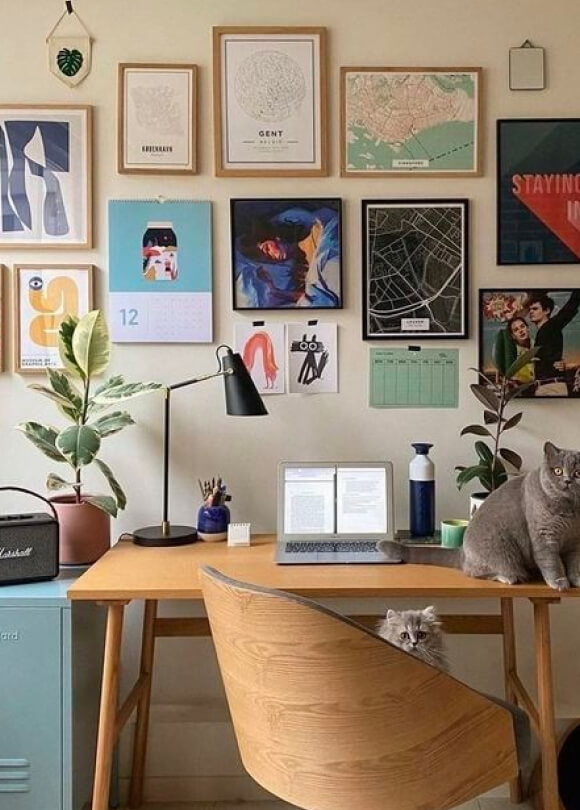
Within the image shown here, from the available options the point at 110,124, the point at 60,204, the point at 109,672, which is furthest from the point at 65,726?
the point at 110,124

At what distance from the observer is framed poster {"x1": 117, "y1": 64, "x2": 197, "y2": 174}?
2.56 m

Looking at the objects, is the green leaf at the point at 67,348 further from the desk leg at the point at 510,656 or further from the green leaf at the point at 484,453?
the desk leg at the point at 510,656

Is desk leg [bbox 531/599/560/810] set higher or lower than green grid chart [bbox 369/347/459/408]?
lower

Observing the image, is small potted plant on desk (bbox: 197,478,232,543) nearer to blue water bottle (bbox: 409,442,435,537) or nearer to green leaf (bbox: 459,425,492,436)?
blue water bottle (bbox: 409,442,435,537)

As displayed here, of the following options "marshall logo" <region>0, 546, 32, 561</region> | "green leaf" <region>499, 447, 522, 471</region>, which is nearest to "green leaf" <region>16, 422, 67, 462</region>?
"marshall logo" <region>0, 546, 32, 561</region>

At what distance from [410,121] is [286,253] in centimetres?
53

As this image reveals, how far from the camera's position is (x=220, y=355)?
8.50 ft

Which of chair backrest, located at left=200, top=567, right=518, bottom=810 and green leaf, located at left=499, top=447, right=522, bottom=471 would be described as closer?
chair backrest, located at left=200, top=567, right=518, bottom=810

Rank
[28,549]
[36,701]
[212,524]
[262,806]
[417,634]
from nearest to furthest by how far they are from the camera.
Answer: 1. [417,634]
2. [36,701]
3. [28,549]
4. [212,524]
5. [262,806]

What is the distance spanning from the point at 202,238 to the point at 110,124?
1.43 ft

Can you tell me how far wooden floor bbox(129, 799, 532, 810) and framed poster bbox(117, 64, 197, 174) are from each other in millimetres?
1877

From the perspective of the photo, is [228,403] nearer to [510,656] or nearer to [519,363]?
[519,363]

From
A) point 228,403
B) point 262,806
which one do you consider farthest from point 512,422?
point 262,806

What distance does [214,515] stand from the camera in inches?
95.9
